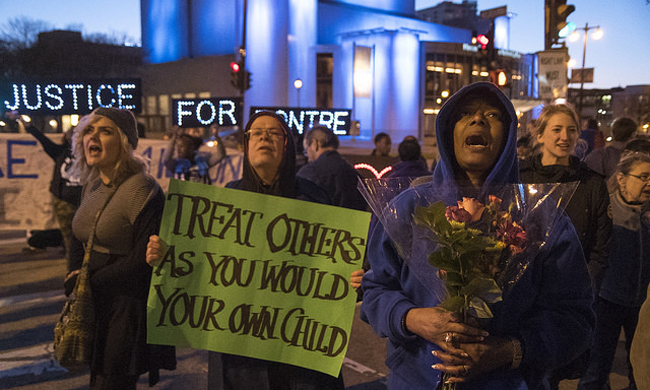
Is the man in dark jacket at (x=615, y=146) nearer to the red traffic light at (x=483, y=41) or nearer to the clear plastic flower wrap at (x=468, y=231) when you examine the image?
the clear plastic flower wrap at (x=468, y=231)

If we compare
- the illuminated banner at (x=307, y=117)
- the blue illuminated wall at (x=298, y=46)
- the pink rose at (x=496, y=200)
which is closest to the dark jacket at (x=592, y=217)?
the pink rose at (x=496, y=200)

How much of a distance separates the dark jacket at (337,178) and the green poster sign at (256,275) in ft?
8.94

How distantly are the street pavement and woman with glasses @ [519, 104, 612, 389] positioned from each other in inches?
55.2

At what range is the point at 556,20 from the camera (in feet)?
37.6

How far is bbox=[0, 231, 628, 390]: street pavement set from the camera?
15.1ft

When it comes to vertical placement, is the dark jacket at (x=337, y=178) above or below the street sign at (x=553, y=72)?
below

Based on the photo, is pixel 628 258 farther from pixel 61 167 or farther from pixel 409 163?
pixel 61 167

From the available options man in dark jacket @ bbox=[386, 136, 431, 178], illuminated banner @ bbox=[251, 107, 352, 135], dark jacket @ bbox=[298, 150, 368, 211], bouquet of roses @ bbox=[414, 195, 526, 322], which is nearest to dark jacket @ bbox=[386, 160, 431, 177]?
man in dark jacket @ bbox=[386, 136, 431, 178]

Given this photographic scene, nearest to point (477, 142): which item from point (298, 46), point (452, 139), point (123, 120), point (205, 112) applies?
point (452, 139)

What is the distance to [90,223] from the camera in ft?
Answer: 10.2

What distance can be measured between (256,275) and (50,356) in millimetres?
3305

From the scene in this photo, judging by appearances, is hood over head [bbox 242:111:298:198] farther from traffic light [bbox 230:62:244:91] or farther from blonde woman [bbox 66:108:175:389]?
traffic light [bbox 230:62:244:91]

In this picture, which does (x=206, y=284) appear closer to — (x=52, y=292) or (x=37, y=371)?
(x=37, y=371)

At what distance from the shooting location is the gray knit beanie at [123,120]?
129 inches
